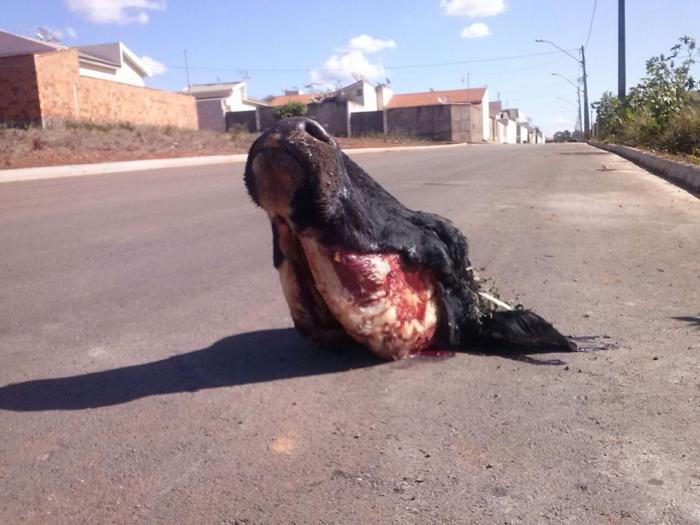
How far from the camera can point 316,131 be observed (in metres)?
3.27

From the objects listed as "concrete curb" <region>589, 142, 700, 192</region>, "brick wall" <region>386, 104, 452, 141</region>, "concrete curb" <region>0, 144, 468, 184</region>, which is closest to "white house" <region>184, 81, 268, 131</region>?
"brick wall" <region>386, 104, 452, 141</region>

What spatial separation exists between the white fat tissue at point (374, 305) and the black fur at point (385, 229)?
0.26 ft

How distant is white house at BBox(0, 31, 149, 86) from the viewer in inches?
1580

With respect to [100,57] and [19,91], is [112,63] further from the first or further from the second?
[19,91]

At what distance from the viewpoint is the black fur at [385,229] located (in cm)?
324

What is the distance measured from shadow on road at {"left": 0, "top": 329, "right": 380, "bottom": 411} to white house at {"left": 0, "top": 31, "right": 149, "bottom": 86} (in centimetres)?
3795

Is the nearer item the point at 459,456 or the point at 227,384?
the point at 459,456

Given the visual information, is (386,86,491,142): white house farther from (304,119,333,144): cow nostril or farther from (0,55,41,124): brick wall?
(304,119,333,144): cow nostril

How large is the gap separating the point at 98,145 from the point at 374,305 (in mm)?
25758

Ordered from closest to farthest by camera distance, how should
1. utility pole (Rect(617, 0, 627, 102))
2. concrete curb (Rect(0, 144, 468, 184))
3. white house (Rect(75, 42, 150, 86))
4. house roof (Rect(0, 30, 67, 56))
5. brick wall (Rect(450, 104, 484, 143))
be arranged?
concrete curb (Rect(0, 144, 468, 184))
utility pole (Rect(617, 0, 627, 102))
house roof (Rect(0, 30, 67, 56))
white house (Rect(75, 42, 150, 86))
brick wall (Rect(450, 104, 484, 143))

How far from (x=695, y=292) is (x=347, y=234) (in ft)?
10.9

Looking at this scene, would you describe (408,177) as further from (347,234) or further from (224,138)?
(224,138)

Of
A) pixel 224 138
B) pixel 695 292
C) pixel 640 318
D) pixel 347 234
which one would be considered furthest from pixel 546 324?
pixel 224 138

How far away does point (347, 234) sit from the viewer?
337 cm
